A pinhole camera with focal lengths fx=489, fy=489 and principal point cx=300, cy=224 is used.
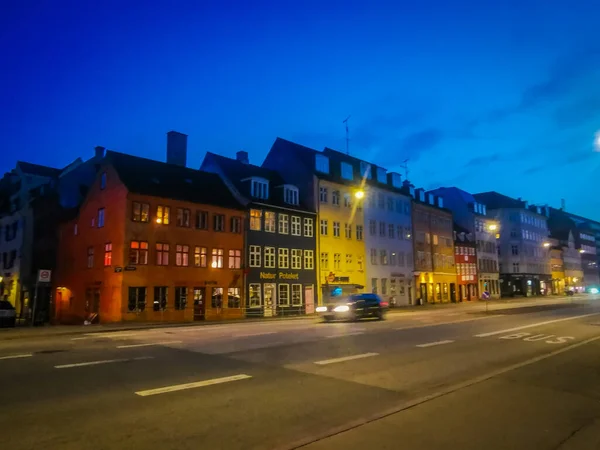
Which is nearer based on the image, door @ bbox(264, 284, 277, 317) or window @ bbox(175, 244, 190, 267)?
window @ bbox(175, 244, 190, 267)

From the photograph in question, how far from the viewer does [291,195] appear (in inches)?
1812

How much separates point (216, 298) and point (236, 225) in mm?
6056

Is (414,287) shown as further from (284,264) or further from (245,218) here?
(245,218)

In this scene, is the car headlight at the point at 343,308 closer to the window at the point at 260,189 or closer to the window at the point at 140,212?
the window at the point at 140,212

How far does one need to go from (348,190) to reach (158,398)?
44.7 m

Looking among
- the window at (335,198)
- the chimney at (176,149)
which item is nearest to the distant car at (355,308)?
the window at (335,198)

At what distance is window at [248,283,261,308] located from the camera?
3956 centimetres

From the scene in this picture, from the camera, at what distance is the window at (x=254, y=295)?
39.6 m

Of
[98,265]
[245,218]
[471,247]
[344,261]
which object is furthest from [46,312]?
[471,247]

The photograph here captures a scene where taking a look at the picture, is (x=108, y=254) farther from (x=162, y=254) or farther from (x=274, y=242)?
(x=274, y=242)

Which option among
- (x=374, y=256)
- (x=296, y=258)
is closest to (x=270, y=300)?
(x=296, y=258)

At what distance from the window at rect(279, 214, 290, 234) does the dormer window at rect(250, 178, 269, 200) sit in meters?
2.26

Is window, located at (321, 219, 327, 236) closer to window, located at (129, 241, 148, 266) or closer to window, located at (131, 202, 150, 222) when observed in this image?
window, located at (131, 202, 150, 222)

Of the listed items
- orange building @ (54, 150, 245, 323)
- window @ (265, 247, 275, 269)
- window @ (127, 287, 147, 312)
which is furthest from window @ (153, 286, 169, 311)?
window @ (265, 247, 275, 269)
